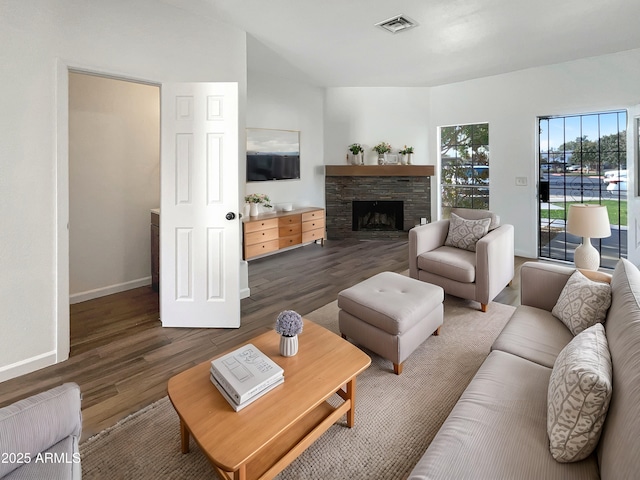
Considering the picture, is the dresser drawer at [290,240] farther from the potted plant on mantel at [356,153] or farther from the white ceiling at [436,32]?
the white ceiling at [436,32]

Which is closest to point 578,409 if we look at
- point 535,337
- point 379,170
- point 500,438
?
point 500,438

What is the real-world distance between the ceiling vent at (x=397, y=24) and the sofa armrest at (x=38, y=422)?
3.67 meters

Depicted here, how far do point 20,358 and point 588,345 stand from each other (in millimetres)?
3166

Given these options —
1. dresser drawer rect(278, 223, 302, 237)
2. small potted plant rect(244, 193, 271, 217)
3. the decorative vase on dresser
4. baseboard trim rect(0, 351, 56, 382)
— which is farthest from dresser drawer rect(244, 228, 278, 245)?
the decorative vase on dresser

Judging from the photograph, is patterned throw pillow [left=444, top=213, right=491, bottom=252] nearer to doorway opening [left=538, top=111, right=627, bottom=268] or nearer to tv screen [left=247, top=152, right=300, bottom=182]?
doorway opening [left=538, top=111, right=627, bottom=268]

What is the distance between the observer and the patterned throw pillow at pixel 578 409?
3.56 ft

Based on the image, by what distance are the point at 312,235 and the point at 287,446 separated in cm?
456

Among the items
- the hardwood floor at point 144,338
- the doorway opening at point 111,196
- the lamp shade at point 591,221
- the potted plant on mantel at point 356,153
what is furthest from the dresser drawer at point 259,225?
the lamp shade at point 591,221

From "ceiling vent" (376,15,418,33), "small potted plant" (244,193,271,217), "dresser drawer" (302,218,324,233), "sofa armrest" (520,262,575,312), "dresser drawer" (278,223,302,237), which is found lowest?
"sofa armrest" (520,262,575,312)

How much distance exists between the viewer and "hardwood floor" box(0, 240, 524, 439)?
6.90 feet

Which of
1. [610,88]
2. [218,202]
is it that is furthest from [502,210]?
[218,202]

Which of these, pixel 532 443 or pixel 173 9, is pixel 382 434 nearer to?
pixel 532 443

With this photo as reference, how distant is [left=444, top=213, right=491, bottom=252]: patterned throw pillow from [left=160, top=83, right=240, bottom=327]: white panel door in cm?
231

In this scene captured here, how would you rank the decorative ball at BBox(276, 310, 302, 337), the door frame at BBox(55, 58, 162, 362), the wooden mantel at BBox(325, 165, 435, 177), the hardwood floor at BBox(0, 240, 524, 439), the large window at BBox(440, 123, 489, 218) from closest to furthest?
the decorative ball at BBox(276, 310, 302, 337) → the hardwood floor at BBox(0, 240, 524, 439) → the door frame at BBox(55, 58, 162, 362) → the large window at BBox(440, 123, 489, 218) → the wooden mantel at BBox(325, 165, 435, 177)
